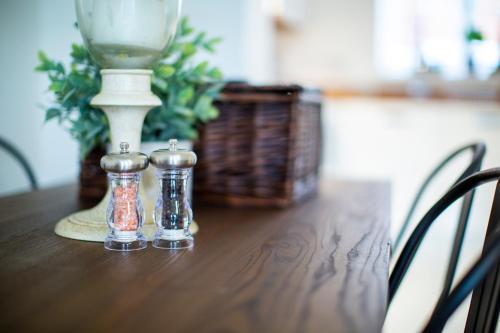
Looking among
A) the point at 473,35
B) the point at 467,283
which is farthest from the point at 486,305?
the point at 473,35

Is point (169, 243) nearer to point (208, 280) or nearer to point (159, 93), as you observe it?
point (208, 280)

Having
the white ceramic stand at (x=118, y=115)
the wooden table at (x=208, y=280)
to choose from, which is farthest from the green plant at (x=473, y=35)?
the white ceramic stand at (x=118, y=115)

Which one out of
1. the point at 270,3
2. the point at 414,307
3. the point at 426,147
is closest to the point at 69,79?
the point at 414,307

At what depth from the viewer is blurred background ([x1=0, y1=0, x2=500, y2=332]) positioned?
3070 millimetres

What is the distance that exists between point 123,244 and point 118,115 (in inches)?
8.5

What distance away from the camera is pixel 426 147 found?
3.75 metres

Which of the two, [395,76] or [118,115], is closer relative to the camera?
[118,115]

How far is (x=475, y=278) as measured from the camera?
0.59 metres

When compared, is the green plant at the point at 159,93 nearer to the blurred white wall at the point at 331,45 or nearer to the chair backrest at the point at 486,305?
the chair backrest at the point at 486,305

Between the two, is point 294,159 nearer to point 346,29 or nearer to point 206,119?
point 206,119

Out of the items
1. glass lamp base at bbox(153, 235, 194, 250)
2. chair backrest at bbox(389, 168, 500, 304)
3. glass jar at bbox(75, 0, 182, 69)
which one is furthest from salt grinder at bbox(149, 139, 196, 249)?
chair backrest at bbox(389, 168, 500, 304)

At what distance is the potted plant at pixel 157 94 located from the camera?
1.00 m

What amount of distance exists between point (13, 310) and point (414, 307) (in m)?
2.33

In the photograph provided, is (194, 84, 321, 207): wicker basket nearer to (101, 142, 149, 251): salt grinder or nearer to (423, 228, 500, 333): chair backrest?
(101, 142, 149, 251): salt grinder
